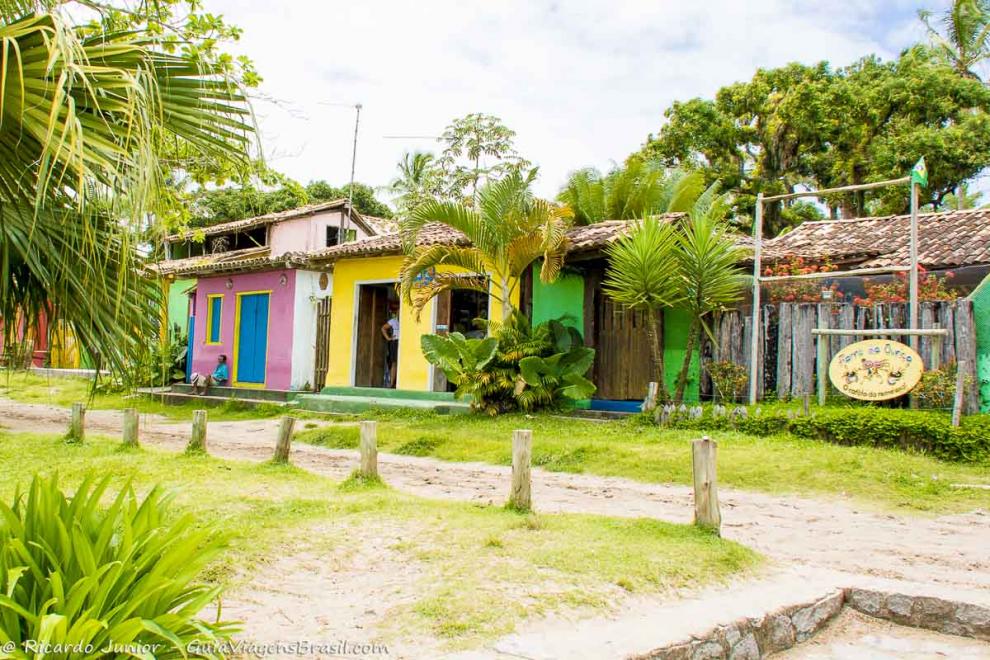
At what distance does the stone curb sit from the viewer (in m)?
4.11

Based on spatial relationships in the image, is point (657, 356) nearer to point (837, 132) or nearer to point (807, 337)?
point (807, 337)

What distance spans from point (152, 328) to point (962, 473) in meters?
7.49

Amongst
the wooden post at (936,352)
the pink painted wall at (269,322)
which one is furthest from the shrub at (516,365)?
the pink painted wall at (269,322)

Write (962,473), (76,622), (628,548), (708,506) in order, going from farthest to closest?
1. (962,473)
2. (708,506)
3. (628,548)
4. (76,622)

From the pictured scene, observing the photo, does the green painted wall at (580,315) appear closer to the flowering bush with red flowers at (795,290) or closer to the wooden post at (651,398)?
the wooden post at (651,398)

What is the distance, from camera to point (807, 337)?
10.6 m

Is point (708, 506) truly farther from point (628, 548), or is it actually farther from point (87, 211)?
point (87, 211)

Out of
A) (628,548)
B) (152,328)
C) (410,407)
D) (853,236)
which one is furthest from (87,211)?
(853,236)

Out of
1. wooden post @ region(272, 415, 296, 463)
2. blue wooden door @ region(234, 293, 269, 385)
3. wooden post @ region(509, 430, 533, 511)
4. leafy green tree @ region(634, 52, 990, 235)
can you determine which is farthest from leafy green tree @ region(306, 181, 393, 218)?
wooden post @ region(509, 430, 533, 511)

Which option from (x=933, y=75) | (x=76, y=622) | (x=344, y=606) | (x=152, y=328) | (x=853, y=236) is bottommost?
(x=344, y=606)

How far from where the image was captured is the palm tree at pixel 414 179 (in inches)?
1136

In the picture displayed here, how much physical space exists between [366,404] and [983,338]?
31.0 ft

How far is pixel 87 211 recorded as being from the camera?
3.56m

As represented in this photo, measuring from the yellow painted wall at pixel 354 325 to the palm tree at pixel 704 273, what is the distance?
383 centimetres
